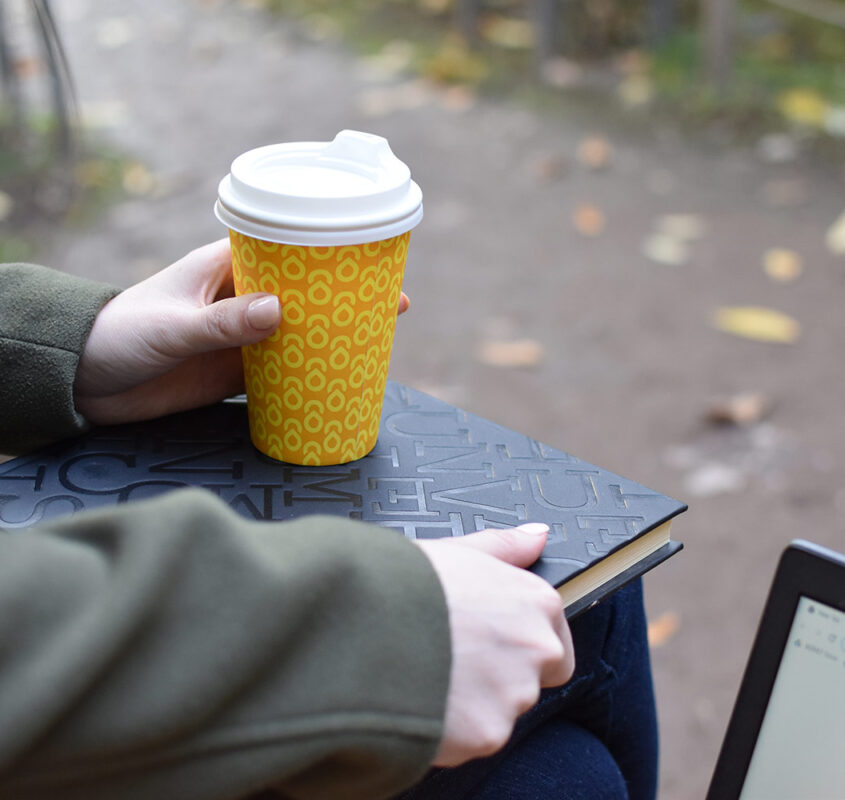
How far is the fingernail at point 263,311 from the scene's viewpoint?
82 cm

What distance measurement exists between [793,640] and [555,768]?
229mm

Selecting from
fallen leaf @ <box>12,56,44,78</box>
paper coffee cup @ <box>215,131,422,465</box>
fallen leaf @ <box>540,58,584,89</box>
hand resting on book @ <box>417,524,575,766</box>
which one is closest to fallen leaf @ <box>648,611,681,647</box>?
paper coffee cup @ <box>215,131,422,465</box>

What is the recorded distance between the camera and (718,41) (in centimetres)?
361

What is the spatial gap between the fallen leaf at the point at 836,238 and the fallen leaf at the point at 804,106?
664 mm

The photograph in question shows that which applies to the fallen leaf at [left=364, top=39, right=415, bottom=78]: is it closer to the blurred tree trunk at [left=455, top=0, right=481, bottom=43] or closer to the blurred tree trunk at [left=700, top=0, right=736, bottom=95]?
the blurred tree trunk at [left=455, top=0, right=481, bottom=43]

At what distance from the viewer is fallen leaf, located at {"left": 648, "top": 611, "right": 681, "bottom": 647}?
175cm

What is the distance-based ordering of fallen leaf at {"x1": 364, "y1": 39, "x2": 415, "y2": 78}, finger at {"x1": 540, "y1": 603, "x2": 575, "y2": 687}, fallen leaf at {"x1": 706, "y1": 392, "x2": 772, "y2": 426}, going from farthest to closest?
fallen leaf at {"x1": 364, "y1": 39, "x2": 415, "y2": 78}
fallen leaf at {"x1": 706, "y1": 392, "x2": 772, "y2": 426}
finger at {"x1": 540, "y1": 603, "x2": 575, "y2": 687}

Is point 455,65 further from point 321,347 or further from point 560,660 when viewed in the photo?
point 560,660

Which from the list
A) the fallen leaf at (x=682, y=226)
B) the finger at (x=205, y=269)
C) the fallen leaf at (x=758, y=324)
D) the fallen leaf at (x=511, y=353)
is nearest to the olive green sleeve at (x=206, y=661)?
the finger at (x=205, y=269)

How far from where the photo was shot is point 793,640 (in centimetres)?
78

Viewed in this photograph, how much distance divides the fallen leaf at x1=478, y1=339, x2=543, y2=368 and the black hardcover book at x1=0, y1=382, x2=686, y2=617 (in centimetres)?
150

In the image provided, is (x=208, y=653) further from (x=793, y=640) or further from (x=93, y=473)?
(x=793, y=640)

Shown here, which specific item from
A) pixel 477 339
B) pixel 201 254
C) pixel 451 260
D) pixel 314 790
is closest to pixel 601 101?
pixel 451 260

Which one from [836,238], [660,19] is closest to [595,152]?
[836,238]
